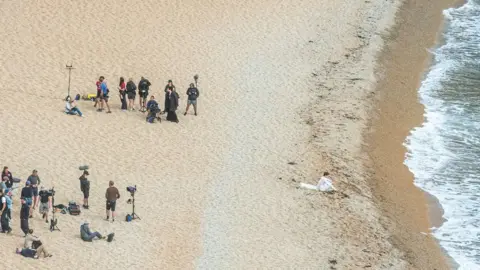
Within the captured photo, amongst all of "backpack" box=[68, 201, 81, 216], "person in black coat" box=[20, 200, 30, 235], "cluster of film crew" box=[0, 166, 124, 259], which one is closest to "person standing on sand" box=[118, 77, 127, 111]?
"cluster of film crew" box=[0, 166, 124, 259]

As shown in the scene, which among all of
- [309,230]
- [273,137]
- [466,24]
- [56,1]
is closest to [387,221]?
[309,230]

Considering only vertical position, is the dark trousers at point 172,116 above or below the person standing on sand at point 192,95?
below

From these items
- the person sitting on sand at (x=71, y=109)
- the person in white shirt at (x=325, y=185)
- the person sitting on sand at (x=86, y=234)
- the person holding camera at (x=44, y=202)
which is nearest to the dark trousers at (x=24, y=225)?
the person holding camera at (x=44, y=202)

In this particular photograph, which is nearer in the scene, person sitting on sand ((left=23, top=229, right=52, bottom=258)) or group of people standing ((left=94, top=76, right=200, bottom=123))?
person sitting on sand ((left=23, top=229, right=52, bottom=258))

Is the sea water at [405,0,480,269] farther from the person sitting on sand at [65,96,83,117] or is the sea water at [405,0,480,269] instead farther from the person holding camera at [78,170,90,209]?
the person sitting on sand at [65,96,83,117]

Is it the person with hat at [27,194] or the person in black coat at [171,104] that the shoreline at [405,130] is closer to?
the person in black coat at [171,104]

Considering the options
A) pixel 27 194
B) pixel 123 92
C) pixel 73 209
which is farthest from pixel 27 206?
pixel 123 92

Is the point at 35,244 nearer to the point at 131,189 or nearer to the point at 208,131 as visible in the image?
the point at 131,189
